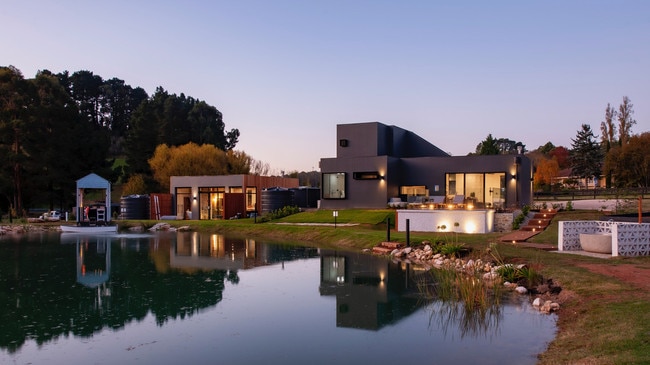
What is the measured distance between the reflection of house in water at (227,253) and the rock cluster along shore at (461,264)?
3.24 m

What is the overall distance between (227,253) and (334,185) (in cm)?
1323

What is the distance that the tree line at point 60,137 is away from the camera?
1612 inches

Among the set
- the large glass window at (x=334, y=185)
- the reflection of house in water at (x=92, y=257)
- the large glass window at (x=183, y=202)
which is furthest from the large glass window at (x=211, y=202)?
the reflection of house in water at (x=92, y=257)

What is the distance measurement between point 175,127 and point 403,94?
35415 millimetres

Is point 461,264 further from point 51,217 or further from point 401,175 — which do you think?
point 51,217

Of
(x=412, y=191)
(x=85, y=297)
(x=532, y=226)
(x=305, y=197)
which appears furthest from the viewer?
(x=305, y=197)

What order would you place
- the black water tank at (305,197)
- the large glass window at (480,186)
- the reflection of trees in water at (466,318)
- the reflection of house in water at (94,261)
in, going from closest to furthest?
the reflection of trees in water at (466,318)
the reflection of house in water at (94,261)
the large glass window at (480,186)
the black water tank at (305,197)

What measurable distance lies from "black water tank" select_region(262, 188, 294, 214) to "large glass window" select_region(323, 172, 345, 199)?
13.1 ft

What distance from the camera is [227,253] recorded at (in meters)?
21.1

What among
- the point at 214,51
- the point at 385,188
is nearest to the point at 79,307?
the point at 214,51

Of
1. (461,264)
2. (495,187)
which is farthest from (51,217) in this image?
(461,264)

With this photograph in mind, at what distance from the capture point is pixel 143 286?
1383cm

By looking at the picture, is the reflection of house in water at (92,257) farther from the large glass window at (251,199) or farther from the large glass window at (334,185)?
the large glass window at (334,185)

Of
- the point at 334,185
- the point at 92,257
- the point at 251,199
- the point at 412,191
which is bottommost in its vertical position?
the point at 92,257
